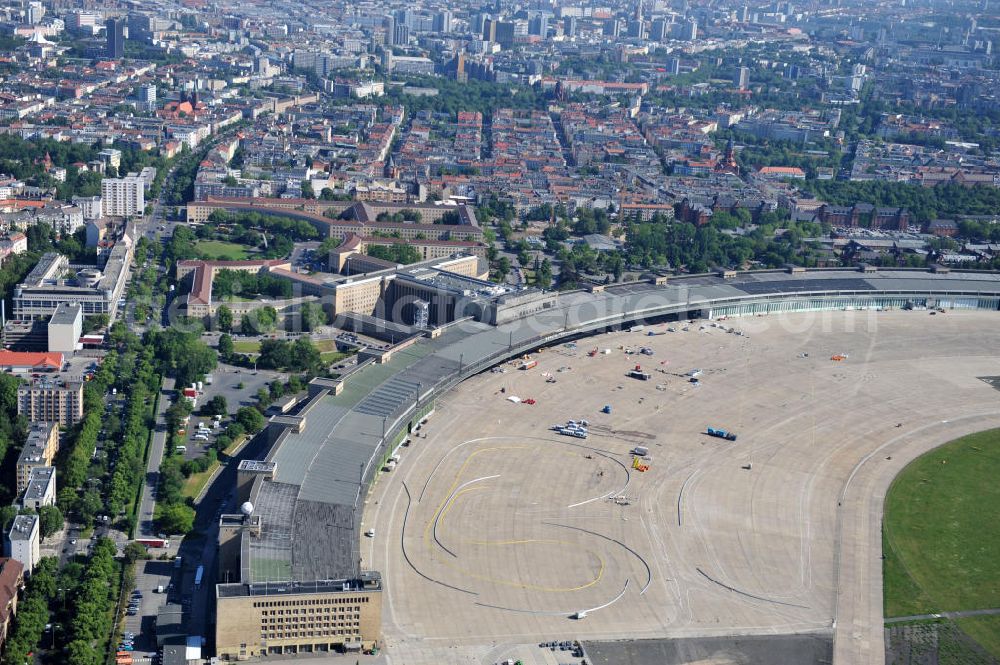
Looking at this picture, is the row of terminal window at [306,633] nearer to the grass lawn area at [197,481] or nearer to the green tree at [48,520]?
the green tree at [48,520]

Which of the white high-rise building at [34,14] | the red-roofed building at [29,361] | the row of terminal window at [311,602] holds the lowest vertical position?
the row of terminal window at [311,602]

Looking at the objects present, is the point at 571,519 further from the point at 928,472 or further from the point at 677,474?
the point at 928,472

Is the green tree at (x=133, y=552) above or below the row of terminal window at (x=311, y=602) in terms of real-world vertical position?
below

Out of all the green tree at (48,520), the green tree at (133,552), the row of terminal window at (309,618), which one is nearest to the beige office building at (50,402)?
the green tree at (48,520)

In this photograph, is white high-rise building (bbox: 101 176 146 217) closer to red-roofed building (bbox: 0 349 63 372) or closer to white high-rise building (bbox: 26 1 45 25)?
red-roofed building (bbox: 0 349 63 372)

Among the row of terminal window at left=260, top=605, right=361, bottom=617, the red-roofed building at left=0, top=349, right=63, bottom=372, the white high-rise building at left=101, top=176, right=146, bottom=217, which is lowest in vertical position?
the row of terminal window at left=260, top=605, right=361, bottom=617

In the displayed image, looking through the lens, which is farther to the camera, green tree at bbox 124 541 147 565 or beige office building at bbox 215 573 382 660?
green tree at bbox 124 541 147 565

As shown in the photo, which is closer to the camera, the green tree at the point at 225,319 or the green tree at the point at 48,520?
the green tree at the point at 48,520

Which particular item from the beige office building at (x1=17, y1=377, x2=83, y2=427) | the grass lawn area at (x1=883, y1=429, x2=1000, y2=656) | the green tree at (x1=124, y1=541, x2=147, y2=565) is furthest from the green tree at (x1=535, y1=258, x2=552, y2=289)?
the green tree at (x1=124, y1=541, x2=147, y2=565)
